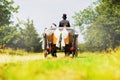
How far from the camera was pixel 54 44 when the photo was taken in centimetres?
1816

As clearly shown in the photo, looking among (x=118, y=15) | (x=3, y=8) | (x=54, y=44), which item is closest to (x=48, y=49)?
(x=54, y=44)

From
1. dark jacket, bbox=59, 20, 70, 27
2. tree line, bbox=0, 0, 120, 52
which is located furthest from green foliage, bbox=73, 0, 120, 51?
dark jacket, bbox=59, 20, 70, 27

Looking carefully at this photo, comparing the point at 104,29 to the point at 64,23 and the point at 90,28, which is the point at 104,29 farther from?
the point at 64,23

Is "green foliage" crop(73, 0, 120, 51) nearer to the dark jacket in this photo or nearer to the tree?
the tree

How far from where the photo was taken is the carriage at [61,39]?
1725 cm

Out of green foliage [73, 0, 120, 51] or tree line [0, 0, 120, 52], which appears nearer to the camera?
tree line [0, 0, 120, 52]

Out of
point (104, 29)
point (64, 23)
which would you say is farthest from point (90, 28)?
point (64, 23)

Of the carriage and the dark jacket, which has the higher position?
the dark jacket

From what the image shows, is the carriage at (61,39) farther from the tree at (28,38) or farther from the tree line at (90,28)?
the tree at (28,38)

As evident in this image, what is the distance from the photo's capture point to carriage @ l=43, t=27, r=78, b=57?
1725cm

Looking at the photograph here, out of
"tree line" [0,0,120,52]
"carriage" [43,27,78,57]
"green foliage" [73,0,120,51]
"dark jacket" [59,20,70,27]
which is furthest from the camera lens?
"green foliage" [73,0,120,51]

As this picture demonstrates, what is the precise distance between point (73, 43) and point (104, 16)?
45364mm

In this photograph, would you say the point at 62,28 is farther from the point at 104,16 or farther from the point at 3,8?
the point at 104,16

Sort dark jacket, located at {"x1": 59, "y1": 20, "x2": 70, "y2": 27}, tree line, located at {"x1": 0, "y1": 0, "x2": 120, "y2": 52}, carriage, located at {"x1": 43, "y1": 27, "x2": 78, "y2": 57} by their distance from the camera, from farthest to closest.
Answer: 1. tree line, located at {"x1": 0, "y1": 0, "x2": 120, "y2": 52}
2. dark jacket, located at {"x1": 59, "y1": 20, "x2": 70, "y2": 27}
3. carriage, located at {"x1": 43, "y1": 27, "x2": 78, "y2": 57}
